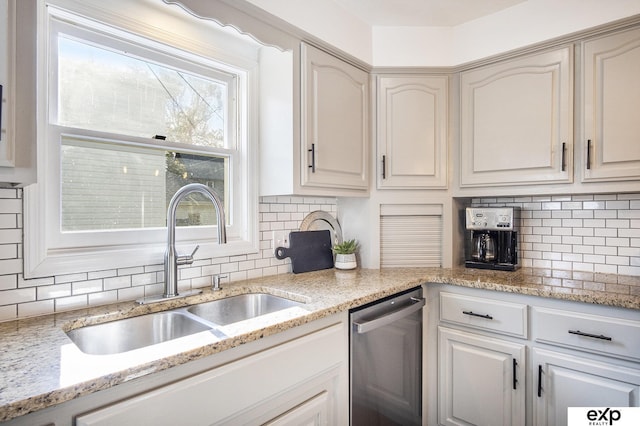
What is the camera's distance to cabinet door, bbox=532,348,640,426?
1.43 meters

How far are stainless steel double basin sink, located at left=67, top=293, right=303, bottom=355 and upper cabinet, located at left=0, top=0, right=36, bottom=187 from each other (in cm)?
58

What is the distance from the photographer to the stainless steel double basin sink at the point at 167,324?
1196 millimetres

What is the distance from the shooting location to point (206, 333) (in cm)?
108

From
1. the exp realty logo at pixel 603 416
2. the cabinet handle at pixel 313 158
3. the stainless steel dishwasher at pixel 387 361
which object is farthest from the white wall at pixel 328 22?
the exp realty logo at pixel 603 416

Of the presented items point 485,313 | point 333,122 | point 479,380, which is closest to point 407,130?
point 333,122

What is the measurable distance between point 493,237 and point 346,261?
2.99 feet

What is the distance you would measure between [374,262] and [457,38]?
1477 mm

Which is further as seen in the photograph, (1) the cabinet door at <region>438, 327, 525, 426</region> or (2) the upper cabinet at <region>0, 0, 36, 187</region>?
(1) the cabinet door at <region>438, 327, 525, 426</region>

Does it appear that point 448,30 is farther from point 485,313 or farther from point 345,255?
point 485,313

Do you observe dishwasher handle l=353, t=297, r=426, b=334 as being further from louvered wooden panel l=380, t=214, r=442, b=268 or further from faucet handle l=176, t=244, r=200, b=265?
faucet handle l=176, t=244, r=200, b=265

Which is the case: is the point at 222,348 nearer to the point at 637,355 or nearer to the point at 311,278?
the point at 311,278

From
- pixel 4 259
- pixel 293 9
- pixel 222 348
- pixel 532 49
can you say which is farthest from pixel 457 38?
pixel 4 259

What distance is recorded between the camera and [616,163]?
1.70 metres

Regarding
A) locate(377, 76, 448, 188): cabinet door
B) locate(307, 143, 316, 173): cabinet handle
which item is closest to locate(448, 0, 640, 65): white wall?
locate(377, 76, 448, 188): cabinet door
